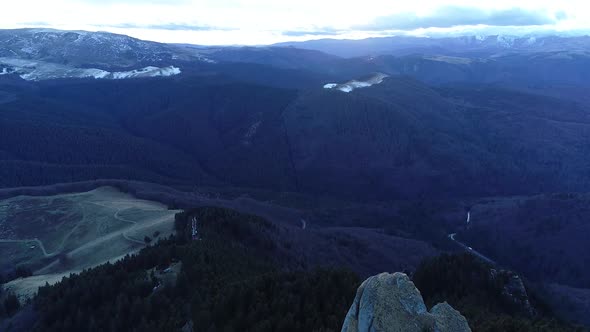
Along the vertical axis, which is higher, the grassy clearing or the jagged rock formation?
the jagged rock formation

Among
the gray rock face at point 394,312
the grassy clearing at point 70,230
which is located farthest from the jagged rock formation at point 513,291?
the grassy clearing at point 70,230

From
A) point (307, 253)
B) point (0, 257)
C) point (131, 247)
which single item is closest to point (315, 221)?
point (307, 253)

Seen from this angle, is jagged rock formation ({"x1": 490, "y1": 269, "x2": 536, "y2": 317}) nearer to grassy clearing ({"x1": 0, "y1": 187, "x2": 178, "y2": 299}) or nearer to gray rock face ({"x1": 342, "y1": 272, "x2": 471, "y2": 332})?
gray rock face ({"x1": 342, "y1": 272, "x2": 471, "y2": 332})

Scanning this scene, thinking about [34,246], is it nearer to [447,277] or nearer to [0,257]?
[0,257]

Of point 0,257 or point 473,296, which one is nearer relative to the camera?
point 473,296

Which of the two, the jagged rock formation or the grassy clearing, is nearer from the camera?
the jagged rock formation

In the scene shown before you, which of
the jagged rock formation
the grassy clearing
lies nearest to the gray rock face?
the jagged rock formation

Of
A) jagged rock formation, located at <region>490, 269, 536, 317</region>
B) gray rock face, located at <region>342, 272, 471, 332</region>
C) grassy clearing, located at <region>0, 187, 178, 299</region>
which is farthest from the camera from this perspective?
grassy clearing, located at <region>0, 187, 178, 299</region>

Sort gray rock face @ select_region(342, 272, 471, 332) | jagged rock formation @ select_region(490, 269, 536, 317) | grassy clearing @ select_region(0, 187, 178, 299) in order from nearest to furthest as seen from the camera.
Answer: gray rock face @ select_region(342, 272, 471, 332) < jagged rock formation @ select_region(490, 269, 536, 317) < grassy clearing @ select_region(0, 187, 178, 299)

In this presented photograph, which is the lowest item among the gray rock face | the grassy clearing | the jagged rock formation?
the grassy clearing
